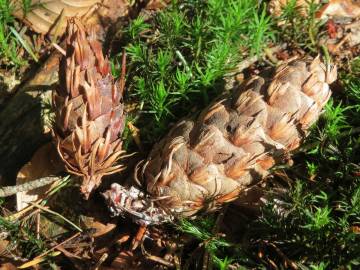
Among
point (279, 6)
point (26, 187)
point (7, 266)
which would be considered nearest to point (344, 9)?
point (279, 6)

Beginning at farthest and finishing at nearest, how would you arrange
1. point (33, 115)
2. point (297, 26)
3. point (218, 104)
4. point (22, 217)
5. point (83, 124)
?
point (297, 26)
point (33, 115)
point (22, 217)
point (218, 104)
point (83, 124)

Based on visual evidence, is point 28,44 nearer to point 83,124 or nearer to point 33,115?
point 33,115

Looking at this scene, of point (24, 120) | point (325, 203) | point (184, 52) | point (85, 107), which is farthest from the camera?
point (184, 52)

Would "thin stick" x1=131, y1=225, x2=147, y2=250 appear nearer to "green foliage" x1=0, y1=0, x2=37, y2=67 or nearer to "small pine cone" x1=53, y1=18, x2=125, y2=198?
"small pine cone" x1=53, y1=18, x2=125, y2=198

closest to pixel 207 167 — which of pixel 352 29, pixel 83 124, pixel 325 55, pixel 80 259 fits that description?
pixel 83 124

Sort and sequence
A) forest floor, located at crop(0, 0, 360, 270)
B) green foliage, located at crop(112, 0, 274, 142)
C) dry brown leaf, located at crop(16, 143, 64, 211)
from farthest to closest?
green foliage, located at crop(112, 0, 274, 142) < dry brown leaf, located at crop(16, 143, 64, 211) < forest floor, located at crop(0, 0, 360, 270)

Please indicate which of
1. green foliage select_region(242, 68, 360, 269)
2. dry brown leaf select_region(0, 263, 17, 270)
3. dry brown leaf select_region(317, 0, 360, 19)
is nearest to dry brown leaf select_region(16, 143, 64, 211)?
dry brown leaf select_region(0, 263, 17, 270)

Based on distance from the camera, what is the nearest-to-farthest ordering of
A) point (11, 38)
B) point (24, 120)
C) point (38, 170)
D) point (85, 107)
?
point (85, 107) → point (38, 170) → point (24, 120) → point (11, 38)

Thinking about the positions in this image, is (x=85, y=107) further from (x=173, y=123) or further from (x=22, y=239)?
(x=22, y=239)
